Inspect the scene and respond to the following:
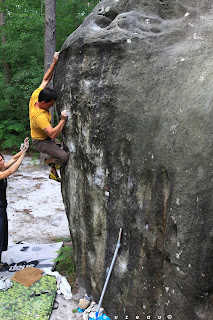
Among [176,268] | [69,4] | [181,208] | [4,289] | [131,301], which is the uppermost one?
[69,4]

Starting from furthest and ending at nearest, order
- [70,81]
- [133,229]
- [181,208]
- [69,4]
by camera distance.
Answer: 1. [69,4]
2. [70,81]
3. [133,229]
4. [181,208]

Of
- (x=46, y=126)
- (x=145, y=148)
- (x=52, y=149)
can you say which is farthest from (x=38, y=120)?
(x=145, y=148)

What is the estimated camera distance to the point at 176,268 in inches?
125

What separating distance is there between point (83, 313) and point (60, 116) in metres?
2.79

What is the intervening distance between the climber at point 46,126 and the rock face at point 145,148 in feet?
0.54

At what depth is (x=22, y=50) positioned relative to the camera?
45.2 feet

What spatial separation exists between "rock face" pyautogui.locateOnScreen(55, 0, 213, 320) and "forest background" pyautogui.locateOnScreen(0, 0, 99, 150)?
345 inches

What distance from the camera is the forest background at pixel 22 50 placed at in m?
13.0

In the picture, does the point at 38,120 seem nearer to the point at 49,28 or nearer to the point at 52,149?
the point at 52,149

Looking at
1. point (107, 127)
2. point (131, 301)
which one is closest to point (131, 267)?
point (131, 301)

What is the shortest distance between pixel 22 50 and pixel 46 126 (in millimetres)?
10614

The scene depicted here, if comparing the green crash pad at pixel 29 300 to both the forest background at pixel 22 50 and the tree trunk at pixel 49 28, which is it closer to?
the tree trunk at pixel 49 28

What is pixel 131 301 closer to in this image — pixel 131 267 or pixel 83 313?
pixel 131 267

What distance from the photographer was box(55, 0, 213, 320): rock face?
296 cm
